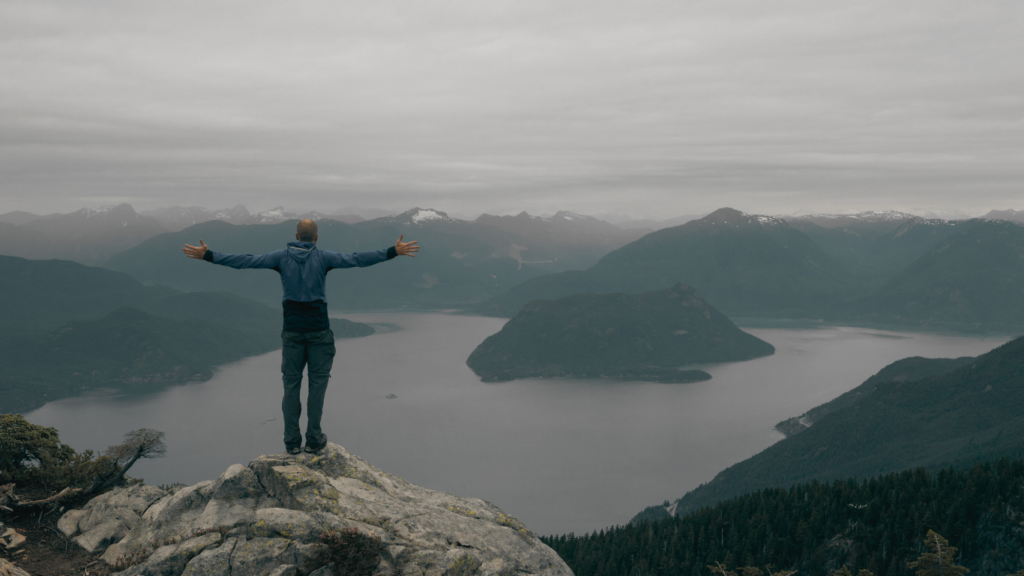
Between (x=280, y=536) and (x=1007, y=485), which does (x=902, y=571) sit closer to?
(x=1007, y=485)

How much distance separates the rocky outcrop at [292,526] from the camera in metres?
15.5

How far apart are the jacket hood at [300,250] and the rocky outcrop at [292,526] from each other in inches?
254

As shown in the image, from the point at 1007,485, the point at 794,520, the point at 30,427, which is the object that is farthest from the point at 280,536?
the point at 1007,485

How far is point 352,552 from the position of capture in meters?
15.4

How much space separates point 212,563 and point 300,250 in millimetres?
8823

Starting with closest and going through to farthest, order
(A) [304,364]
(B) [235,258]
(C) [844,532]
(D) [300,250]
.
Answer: (B) [235,258] → (D) [300,250] → (A) [304,364] → (C) [844,532]

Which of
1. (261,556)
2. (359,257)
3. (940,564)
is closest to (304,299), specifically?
(359,257)

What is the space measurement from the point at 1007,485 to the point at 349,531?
13356 centimetres

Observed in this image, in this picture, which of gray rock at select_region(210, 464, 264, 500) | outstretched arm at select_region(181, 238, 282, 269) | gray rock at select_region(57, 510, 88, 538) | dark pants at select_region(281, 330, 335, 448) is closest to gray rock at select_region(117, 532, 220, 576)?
gray rock at select_region(210, 464, 264, 500)

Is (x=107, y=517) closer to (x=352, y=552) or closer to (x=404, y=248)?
(x=352, y=552)

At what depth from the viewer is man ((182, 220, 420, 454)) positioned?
56.5 feet

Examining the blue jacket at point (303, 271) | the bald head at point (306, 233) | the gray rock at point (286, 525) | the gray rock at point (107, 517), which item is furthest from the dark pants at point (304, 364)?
the gray rock at point (107, 517)

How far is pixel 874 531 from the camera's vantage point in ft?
331

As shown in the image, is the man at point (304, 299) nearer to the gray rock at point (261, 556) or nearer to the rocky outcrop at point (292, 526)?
the rocky outcrop at point (292, 526)
